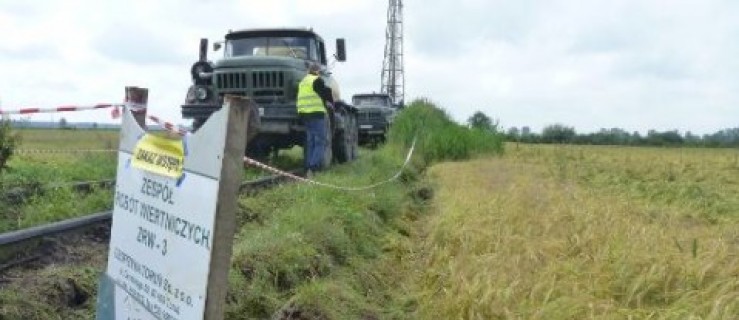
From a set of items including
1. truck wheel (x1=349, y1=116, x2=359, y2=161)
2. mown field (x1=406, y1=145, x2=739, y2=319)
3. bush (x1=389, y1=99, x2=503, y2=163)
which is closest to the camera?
mown field (x1=406, y1=145, x2=739, y2=319)

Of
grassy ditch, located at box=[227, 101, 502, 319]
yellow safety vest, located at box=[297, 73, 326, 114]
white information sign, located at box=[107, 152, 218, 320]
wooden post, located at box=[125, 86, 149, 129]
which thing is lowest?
grassy ditch, located at box=[227, 101, 502, 319]

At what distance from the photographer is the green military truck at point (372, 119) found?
2583 centimetres

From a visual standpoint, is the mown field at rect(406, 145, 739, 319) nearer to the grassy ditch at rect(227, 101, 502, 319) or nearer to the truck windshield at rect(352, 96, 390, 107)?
the grassy ditch at rect(227, 101, 502, 319)

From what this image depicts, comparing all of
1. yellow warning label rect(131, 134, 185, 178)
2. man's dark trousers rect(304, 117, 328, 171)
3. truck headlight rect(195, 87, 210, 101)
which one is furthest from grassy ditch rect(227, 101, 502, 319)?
truck headlight rect(195, 87, 210, 101)

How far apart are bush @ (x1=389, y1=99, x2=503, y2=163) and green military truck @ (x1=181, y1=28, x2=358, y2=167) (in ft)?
21.6

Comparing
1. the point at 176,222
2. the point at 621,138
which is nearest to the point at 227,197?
the point at 176,222

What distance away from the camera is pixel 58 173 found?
10.2 meters

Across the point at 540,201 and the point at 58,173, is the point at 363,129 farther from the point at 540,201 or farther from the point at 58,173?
the point at 540,201

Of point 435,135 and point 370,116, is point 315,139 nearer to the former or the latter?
point 435,135

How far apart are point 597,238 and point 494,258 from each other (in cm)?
93

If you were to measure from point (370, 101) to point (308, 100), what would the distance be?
1596cm

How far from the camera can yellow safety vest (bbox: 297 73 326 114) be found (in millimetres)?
11328

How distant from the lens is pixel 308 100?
1142cm

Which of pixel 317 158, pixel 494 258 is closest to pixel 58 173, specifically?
pixel 317 158
